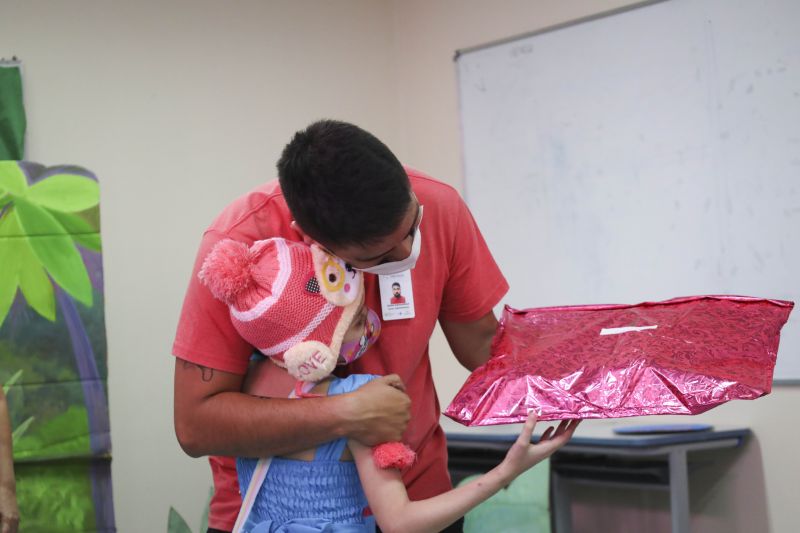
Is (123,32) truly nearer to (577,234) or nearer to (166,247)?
(166,247)

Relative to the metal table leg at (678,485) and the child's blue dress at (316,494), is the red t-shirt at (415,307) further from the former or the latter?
the metal table leg at (678,485)

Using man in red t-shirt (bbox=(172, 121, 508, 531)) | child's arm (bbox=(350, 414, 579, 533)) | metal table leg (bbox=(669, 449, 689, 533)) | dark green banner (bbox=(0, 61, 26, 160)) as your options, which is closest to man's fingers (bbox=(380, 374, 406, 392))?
man in red t-shirt (bbox=(172, 121, 508, 531))

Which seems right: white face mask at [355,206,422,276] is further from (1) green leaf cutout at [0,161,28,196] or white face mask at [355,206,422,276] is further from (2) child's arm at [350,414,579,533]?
(1) green leaf cutout at [0,161,28,196]

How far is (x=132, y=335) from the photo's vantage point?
3.41 metres

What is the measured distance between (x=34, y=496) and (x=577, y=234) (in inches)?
84.1

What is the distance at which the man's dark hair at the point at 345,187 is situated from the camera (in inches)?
51.4

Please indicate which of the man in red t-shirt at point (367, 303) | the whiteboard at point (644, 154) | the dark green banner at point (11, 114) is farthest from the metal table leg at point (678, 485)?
the dark green banner at point (11, 114)

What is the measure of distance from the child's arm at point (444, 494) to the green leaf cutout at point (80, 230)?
159cm

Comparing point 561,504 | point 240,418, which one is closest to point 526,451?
point 240,418

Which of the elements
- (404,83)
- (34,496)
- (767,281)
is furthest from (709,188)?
(34,496)

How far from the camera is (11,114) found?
315cm

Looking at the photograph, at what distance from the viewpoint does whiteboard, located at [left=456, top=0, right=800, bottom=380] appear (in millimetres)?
3072

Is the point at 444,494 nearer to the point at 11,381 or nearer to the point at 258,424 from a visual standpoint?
the point at 258,424

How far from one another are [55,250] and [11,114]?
727mm
